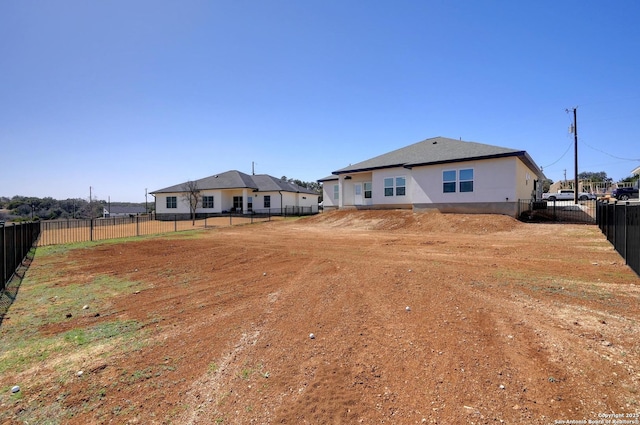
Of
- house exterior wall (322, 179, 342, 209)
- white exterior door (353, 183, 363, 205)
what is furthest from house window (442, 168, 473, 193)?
house exterior wall (322, 179, 342, 209)

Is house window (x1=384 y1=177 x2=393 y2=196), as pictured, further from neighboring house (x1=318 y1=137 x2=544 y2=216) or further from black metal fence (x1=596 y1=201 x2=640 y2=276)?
black metal fence (x1=596 y1=201 x2=640 y2=276)

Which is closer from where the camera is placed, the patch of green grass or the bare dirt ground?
the bare dirt ground

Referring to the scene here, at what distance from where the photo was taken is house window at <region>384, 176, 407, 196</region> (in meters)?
23.4

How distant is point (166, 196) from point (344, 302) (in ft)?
133

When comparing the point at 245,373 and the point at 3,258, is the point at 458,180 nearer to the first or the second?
the point at 245,373

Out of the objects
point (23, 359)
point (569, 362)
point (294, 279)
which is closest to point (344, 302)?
point (294, 279)

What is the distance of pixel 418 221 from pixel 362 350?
636 inches

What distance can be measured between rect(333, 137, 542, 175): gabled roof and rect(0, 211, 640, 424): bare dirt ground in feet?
40.3

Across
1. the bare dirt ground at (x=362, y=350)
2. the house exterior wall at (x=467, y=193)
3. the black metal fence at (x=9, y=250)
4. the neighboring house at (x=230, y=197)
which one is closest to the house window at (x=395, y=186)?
the house exterior wall at (x=467, y=193)

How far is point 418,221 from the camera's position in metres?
18.7

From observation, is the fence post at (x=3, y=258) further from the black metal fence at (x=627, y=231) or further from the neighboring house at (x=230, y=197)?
the neighboring house at (x=230, y=197)

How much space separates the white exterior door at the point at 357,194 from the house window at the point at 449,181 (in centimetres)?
812

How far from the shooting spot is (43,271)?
29.4 feet

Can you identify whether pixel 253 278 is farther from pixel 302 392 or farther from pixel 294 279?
pixel 302 392
